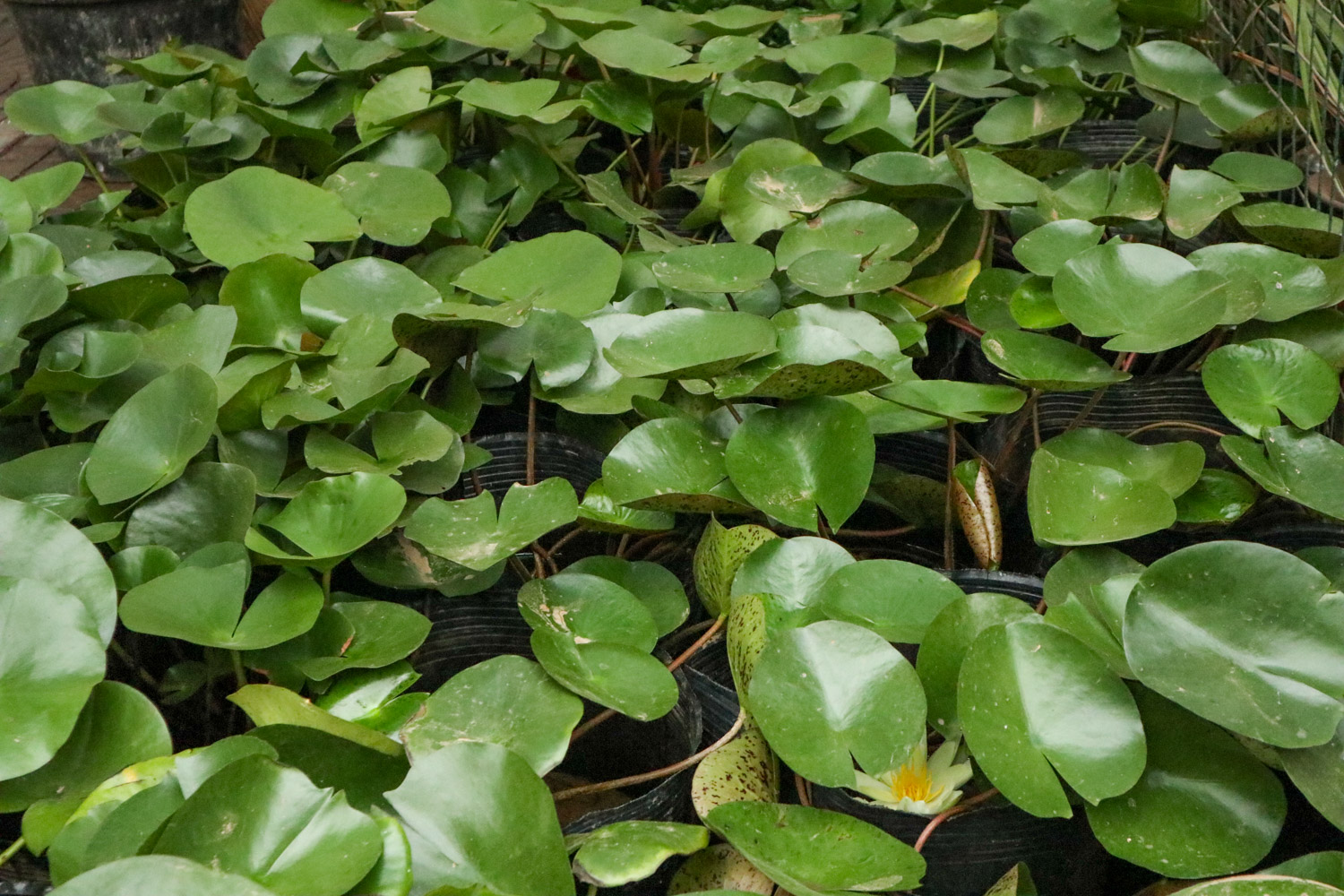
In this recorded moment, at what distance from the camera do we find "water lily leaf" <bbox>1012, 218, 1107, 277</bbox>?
107 cm

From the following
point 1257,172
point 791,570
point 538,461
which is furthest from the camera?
point 1257,172

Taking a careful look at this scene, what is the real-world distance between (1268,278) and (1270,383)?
5.9 inches

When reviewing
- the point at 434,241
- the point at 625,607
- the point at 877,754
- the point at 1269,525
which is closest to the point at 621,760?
the point at 625,607

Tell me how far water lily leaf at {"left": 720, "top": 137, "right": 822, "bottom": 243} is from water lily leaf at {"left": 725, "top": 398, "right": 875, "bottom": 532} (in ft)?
1.31

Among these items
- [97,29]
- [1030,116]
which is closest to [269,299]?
[1030,116]

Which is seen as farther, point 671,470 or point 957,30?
point 957,30

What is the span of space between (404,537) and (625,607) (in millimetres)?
197

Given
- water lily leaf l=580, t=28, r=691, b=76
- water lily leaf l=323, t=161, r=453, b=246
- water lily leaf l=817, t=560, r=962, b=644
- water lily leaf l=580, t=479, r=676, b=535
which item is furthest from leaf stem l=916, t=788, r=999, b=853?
water lily leaf l=580, t=28, r=691, b=76

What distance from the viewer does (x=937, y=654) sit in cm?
72

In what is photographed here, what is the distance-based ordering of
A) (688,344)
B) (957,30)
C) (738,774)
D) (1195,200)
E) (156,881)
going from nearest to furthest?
1. (156,881)
2. (738,774)
3. (688,344)
4. (1195,200)
5. (957,30)

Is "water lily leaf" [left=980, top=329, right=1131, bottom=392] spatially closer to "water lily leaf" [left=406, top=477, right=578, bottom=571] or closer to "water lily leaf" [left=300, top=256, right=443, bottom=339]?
"water lily leaf" [left=406, top=477, right=578, bottom=571]

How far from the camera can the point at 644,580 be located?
87cm

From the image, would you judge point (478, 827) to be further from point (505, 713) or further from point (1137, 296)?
point (1137, 296)

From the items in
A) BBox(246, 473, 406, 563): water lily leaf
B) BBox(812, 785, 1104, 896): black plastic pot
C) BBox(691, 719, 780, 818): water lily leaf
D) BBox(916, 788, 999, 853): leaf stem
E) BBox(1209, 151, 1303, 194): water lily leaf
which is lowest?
BBox(812, 785, 1104, 896): black plastic pot
